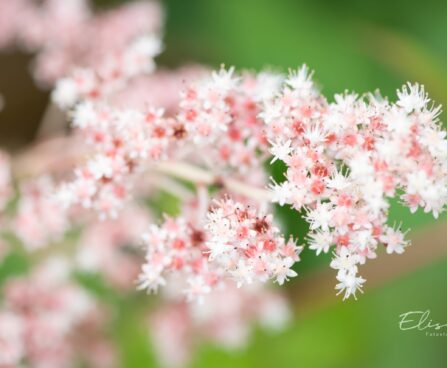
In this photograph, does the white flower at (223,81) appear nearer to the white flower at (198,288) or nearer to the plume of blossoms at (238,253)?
the plume of blossoms at (238,253)

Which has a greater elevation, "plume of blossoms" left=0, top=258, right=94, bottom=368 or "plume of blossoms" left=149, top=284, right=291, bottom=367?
"plume of blossoms" left=149, top=284, right=291, bottom=367

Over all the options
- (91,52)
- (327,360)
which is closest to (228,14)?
(91,52)

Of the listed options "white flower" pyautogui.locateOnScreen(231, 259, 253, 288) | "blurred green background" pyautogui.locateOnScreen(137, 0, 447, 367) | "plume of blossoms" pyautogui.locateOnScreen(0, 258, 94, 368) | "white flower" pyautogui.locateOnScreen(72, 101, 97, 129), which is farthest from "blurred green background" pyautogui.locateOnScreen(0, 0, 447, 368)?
"white flower" pyautogui.locateOnScreen(231, 259, 253, 288)

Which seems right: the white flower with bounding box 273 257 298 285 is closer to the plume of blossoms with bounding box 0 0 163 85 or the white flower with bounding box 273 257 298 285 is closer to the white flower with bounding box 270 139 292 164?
the white flower with bounding box 270 139 292 164

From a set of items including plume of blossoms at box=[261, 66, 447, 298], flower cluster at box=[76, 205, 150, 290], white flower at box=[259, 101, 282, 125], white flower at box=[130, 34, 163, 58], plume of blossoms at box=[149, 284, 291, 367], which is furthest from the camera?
plume of blossoms at box=[149, 284, 291, 367]

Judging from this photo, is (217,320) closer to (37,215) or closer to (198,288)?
(37,215)
